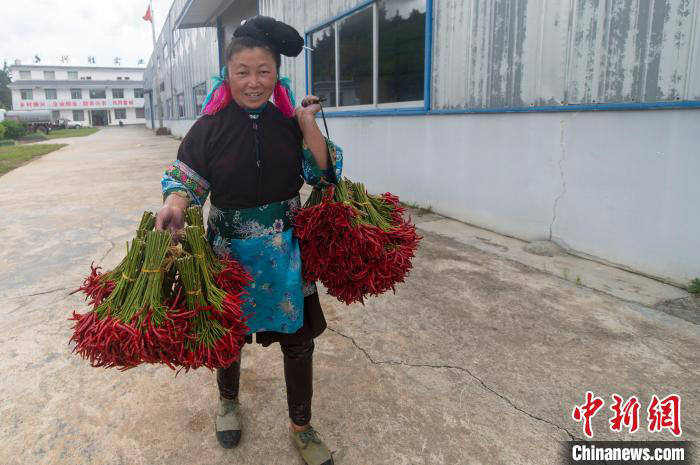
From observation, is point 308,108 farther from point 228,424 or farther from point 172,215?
point 228,424

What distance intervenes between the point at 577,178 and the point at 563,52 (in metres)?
1.20

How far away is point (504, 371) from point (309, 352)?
4.08 ft

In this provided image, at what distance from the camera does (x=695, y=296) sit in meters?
3.37

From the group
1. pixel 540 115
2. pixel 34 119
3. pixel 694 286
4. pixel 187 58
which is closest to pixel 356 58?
pixel 540 115

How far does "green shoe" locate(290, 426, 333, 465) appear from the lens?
1.85m

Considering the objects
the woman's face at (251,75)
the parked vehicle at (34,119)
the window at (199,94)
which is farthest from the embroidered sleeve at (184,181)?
the parked vehicle at (34,119)

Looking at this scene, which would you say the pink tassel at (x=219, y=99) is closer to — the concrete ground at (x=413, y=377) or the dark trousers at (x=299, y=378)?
the dark trousers at (x=299, y=378)

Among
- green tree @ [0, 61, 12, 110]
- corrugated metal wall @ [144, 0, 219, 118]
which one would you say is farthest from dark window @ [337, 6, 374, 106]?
green tree @ [0, 61, 12, 110]

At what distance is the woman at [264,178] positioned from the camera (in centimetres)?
173

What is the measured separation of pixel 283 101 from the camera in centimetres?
188

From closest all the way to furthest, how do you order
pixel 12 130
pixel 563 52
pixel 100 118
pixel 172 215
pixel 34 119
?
pixel 172 215 → pixel 563 52 → pixel 12 130 → pixel 34 119 → pixel 100 118

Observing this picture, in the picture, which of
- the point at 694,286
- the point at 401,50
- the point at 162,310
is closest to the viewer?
the point at 162,310

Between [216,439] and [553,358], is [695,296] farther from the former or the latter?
[216,439]

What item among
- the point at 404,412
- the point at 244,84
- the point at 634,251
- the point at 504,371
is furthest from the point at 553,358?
the point at 244,84
